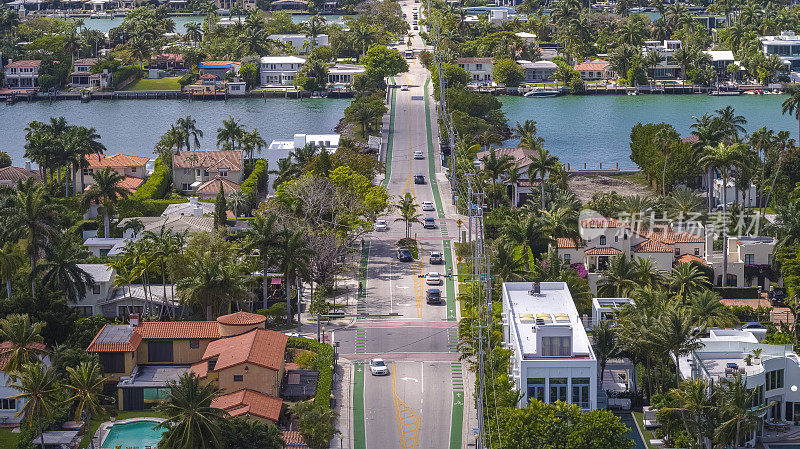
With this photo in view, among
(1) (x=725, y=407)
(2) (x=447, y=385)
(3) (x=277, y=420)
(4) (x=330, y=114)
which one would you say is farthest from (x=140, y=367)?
(4) (x=330, y=114)

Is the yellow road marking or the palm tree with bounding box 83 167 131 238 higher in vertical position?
the palm tree with bounding box 83 167 131 238

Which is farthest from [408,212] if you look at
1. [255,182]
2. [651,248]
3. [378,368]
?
[378,368]

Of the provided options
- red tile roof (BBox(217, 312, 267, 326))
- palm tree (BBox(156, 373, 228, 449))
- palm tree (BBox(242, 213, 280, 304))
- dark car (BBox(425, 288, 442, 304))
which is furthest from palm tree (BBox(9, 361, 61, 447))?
dark car (BBox(425, 288, 442, 304))

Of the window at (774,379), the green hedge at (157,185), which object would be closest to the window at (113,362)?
the window at (774,379)

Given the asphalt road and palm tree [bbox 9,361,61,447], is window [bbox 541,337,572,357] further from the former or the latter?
palm tree [bbox 9,361,61,447]

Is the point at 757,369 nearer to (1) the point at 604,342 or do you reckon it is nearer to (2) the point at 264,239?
(1) the point at 604,342
